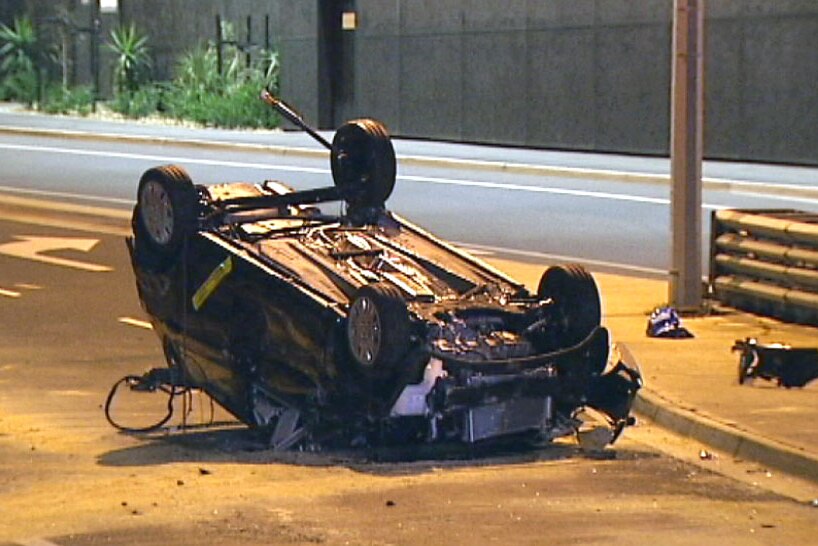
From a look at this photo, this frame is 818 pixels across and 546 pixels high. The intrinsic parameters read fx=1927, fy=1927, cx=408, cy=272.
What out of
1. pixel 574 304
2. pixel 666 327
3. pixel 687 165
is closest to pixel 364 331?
pixel 574 304

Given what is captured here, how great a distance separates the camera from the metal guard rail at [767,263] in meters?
14.0

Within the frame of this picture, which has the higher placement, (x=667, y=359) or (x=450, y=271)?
(x=450, y=271)

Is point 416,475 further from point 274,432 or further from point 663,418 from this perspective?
point 663,418

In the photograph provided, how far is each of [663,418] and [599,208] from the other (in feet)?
43.7

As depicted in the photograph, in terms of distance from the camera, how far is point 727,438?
1014 cm

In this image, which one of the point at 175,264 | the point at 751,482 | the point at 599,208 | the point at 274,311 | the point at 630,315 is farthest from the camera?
the point at 599,208

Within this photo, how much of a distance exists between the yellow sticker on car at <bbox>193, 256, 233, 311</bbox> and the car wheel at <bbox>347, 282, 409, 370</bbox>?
1.02 m

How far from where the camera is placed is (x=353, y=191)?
11172 millimetres

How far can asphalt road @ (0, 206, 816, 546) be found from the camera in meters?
8.11

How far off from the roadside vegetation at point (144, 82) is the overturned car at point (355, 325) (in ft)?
96.4

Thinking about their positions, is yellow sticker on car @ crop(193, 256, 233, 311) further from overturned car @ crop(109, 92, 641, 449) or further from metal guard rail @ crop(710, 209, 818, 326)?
metal guard rail @ crop(710, 209, 818, 326)

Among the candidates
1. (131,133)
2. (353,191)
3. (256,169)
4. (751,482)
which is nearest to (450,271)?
(353,191)

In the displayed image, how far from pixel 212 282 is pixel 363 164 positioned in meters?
1.38

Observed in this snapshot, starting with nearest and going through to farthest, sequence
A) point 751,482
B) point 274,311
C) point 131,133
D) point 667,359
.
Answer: point 751,482, point 274,311, point 667,359, point 131,133
